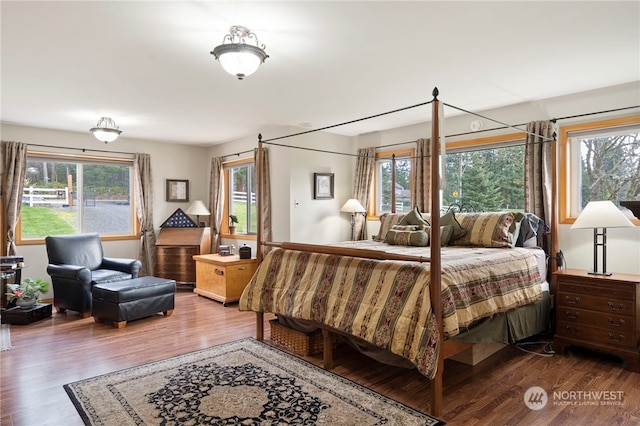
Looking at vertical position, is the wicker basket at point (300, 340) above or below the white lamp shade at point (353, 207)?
below

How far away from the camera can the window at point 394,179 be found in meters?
5.38

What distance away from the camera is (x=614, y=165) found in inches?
145

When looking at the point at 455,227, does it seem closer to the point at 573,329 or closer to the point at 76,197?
the point at 573,329

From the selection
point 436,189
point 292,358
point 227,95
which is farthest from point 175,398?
point 227,95

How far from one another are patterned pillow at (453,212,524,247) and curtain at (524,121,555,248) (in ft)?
1.21

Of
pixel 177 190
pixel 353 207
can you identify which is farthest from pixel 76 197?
pixel 353 207

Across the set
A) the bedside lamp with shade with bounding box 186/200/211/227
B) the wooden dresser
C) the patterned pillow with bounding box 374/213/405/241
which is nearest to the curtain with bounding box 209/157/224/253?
the bedside lamp with shade with bounding box 186/200/211/227

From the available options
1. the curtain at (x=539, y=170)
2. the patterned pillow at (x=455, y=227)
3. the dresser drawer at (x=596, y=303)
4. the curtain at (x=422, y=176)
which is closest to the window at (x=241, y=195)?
the curtain at (x=422, y=176)

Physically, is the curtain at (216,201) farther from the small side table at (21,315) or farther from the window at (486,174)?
the window at (486,174)

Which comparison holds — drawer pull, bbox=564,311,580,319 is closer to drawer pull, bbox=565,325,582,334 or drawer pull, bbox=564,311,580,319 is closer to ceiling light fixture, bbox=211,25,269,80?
drawer pull, bbox=565,325,582,334

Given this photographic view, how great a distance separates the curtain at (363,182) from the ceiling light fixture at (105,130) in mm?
3280

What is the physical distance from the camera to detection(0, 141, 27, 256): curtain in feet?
16.5

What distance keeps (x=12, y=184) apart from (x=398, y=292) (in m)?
5.22

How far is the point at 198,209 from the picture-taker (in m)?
6.56
